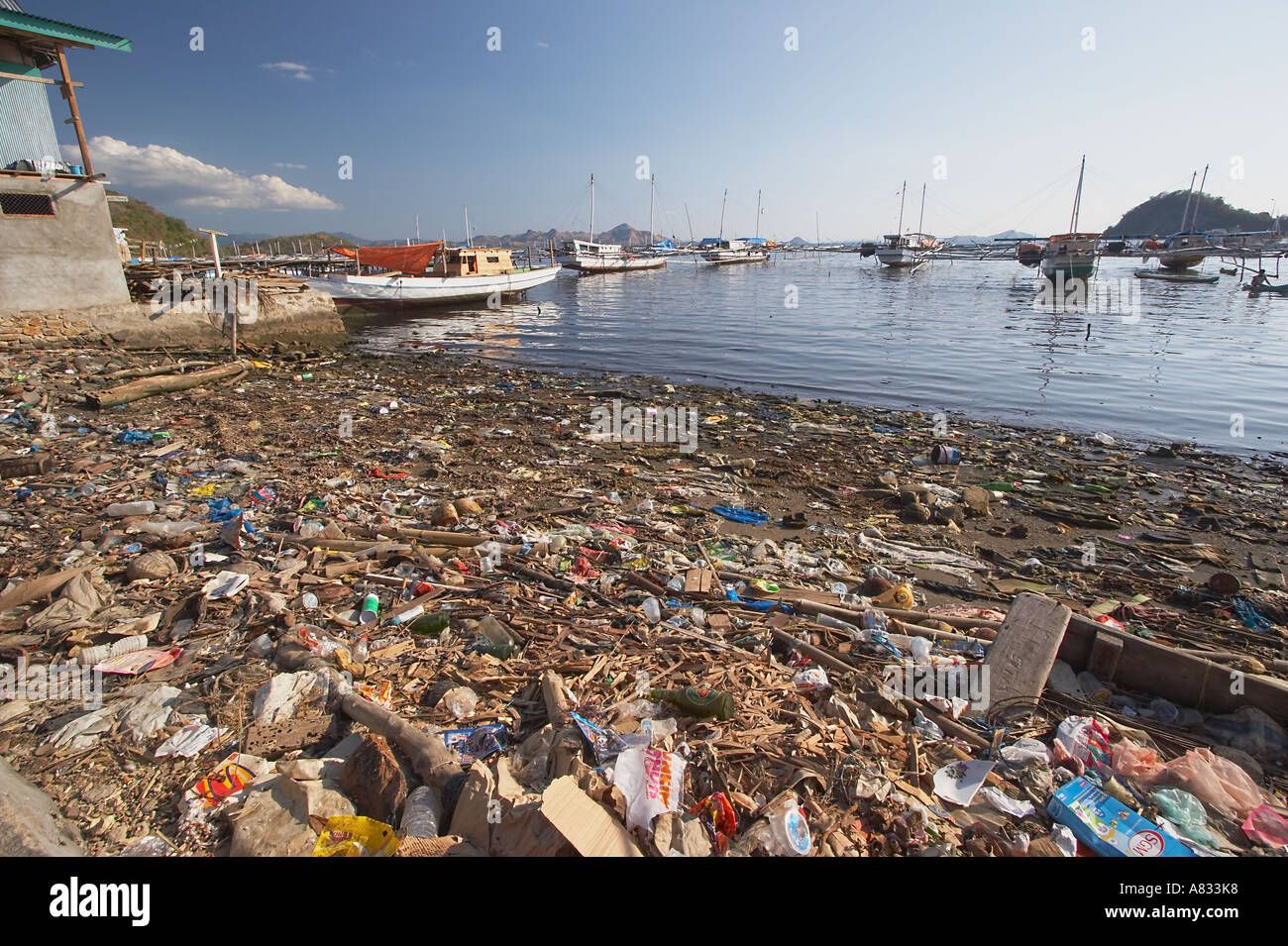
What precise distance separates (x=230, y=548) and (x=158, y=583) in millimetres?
690

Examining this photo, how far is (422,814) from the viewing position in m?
2.41

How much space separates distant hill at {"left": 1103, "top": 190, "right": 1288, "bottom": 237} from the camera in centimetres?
10288

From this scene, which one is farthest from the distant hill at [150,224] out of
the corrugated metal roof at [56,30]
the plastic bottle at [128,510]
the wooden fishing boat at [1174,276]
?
the wooden fishing boat at [1174,276]

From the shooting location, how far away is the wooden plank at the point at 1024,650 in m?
3.49

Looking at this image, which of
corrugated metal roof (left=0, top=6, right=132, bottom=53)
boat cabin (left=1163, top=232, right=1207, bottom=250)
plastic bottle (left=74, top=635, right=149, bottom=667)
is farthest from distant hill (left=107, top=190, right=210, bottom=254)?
boat cabin (left=1163, top=232, right=1207, bottom=250)

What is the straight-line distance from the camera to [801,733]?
3074 mm

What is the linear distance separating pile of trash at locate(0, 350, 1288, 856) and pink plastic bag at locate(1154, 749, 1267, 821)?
0.05 ft

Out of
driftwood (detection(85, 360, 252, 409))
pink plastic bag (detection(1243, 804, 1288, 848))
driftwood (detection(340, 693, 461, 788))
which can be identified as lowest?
pink plastic bag (detection(1243, 804, 1288, 848))

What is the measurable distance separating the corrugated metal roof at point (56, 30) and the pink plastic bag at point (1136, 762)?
19.4 metres

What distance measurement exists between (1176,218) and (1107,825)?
16274 centimetres

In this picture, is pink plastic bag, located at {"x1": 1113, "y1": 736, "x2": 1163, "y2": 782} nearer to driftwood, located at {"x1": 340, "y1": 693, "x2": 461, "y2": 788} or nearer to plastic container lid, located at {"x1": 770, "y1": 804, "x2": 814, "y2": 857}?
plastic container lid, located at {"x1": 770, "y1": 804, "x2": 814, "y2": 857}

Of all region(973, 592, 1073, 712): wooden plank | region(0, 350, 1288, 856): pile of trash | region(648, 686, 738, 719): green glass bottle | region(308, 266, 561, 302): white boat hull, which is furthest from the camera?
region(308, 266, 561, 302): white boat hull
